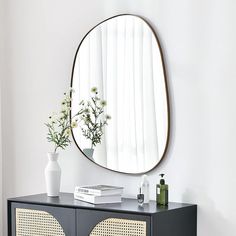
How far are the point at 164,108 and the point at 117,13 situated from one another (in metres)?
0.64

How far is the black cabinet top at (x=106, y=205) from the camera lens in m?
2.95

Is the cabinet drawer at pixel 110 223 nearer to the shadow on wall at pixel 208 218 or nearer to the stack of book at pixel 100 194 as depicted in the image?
the stack of book at pixel 100 194

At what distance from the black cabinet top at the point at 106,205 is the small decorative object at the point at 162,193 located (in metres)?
0.03

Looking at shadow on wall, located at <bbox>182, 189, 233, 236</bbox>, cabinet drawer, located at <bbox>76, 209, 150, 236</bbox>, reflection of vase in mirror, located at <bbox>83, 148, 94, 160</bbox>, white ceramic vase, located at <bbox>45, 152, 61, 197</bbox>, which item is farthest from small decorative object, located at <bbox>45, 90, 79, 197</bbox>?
shadow on wall, located at <bbox>182, 189, 233, 236</bbox>

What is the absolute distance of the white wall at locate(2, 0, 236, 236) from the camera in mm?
3045

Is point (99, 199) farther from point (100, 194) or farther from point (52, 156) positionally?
point (52, 156)

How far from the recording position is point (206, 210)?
3100mm

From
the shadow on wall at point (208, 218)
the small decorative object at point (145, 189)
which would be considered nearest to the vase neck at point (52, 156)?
the small decorative object at point (145, 189)

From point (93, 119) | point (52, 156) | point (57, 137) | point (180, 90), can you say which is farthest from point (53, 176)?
point (180, 90)

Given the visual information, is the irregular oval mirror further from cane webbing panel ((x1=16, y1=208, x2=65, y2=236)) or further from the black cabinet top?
cane webbing panel ((x1=16, y1=208, x2=65, y2=236))

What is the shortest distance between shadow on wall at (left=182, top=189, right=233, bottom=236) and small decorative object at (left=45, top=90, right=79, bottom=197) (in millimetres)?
755

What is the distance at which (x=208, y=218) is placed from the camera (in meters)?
3.09

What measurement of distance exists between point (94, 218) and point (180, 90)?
2.63ft

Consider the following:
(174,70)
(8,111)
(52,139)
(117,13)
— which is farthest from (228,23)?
(8,111)
